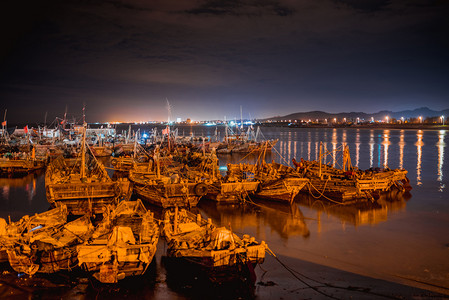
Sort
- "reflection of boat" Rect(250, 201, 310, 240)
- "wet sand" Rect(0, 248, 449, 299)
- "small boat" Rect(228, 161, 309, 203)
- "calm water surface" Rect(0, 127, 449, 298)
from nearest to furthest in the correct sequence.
Result: "wet sand" Rect(0, 248, 449, 299), "calm water surface" Rect(0, 127, 449, 298), "reflection of boat" Rect(250, 201, 310, 240), "small boat" Rect(228, 161, 309, 203)

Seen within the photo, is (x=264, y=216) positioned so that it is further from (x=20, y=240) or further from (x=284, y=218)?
(x=20, y=240)

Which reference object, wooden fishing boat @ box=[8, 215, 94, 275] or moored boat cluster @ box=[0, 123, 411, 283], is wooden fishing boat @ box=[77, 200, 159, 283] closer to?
moored boat cluster @ box=[0, 123, 411, 283]

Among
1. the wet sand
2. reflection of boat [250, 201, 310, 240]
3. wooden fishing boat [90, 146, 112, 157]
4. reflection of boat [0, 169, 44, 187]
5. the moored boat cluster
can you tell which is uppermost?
wooden fishing boat [90, 146, 112, 157]

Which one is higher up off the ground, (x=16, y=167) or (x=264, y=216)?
(x=16, y=167)

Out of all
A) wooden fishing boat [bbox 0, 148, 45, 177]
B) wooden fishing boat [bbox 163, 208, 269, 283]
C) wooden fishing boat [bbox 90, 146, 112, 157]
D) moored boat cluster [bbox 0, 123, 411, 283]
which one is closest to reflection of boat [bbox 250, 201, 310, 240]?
moored boat cluster [bbox 0, 123, 411, 283]

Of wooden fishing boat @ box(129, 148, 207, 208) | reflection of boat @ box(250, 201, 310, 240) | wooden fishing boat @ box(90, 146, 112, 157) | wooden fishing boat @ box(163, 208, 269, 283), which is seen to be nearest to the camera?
wooden fishing boat @ box(163, 208, 269, 283)

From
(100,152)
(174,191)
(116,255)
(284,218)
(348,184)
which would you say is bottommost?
(284,218)

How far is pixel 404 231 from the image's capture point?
1420 centimetres

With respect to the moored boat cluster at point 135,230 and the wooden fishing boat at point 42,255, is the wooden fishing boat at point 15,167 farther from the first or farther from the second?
the wooden fishing boat at point 42,255

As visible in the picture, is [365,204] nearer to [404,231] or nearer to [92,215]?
[404,231]

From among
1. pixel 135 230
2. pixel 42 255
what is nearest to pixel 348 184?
pixel 135 230

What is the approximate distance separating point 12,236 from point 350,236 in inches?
470

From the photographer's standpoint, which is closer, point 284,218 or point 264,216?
point 284,218

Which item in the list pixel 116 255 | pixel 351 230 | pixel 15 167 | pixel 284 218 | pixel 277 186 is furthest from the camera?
pixel 15 167
